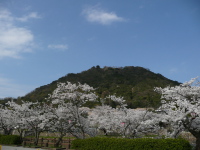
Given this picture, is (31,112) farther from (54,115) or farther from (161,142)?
(161,142)

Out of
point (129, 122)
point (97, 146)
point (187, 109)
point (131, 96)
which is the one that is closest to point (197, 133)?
point (187, 109)

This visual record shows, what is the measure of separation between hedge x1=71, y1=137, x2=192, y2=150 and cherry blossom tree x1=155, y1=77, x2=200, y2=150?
1125 millimetres

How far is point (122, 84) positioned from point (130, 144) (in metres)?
62.7

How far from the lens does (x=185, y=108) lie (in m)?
11.6

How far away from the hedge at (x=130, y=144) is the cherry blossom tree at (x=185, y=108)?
112cm

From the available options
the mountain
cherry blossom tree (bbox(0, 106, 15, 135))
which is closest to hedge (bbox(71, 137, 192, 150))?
cherry blossom tree (bbox(0, 106, 15, 135))

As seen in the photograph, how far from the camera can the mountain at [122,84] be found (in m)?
51.9

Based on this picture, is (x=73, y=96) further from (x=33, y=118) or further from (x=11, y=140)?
(x=11, y=140)

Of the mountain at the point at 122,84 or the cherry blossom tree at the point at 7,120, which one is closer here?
the cherry blossom tree at the point at 7,120

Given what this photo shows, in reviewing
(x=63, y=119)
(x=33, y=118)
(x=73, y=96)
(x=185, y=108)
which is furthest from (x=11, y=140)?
(x=185, y=108)

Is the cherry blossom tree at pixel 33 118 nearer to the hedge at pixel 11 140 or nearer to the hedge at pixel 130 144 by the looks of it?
the hedge at pixel 11 140

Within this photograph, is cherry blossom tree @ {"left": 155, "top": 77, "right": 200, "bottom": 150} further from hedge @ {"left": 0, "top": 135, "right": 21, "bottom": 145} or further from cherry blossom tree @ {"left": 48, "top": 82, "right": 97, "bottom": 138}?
hedge @ {"left": 0, "top": 135, "right": 21, "bottom": 145}

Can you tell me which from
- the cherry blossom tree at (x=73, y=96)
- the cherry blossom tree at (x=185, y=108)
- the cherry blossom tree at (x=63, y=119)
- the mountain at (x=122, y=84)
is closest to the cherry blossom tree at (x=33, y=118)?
the cherry blossom tree at (x=63, y=119)

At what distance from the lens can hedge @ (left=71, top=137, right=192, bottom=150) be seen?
1117cm
